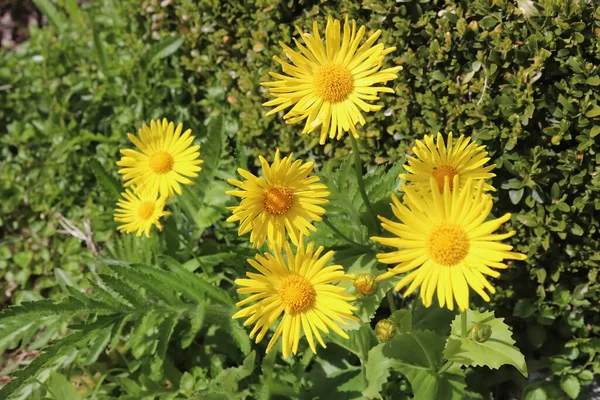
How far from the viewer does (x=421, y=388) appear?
6.34ft

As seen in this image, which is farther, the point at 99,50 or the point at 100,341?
the point at 99,50

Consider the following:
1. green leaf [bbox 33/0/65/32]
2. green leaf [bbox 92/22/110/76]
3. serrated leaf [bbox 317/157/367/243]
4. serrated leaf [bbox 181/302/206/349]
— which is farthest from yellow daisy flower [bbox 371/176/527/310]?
green leaf [bbox 33/0/65/32]

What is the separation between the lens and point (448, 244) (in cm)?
154

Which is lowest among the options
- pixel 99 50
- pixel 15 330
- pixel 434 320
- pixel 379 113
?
pixel 15 330

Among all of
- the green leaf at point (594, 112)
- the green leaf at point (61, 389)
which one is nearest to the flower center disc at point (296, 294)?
the green leaf at point (594, 112)

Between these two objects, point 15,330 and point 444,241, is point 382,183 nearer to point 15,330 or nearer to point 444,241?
point 444,241

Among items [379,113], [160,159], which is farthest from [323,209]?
[160,159]

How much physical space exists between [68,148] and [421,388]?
254 cm

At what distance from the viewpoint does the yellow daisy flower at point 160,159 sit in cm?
235

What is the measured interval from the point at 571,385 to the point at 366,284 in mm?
1132

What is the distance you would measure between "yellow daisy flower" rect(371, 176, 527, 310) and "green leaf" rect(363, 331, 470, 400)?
0.46 meters

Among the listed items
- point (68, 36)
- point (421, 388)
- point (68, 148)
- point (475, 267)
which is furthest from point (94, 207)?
point (475, 267)

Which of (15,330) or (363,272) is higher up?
(363,272)

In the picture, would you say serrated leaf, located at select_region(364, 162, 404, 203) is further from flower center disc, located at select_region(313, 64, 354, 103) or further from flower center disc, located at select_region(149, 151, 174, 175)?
flower center disc, located at select_region(149, 151, 174, 175)
